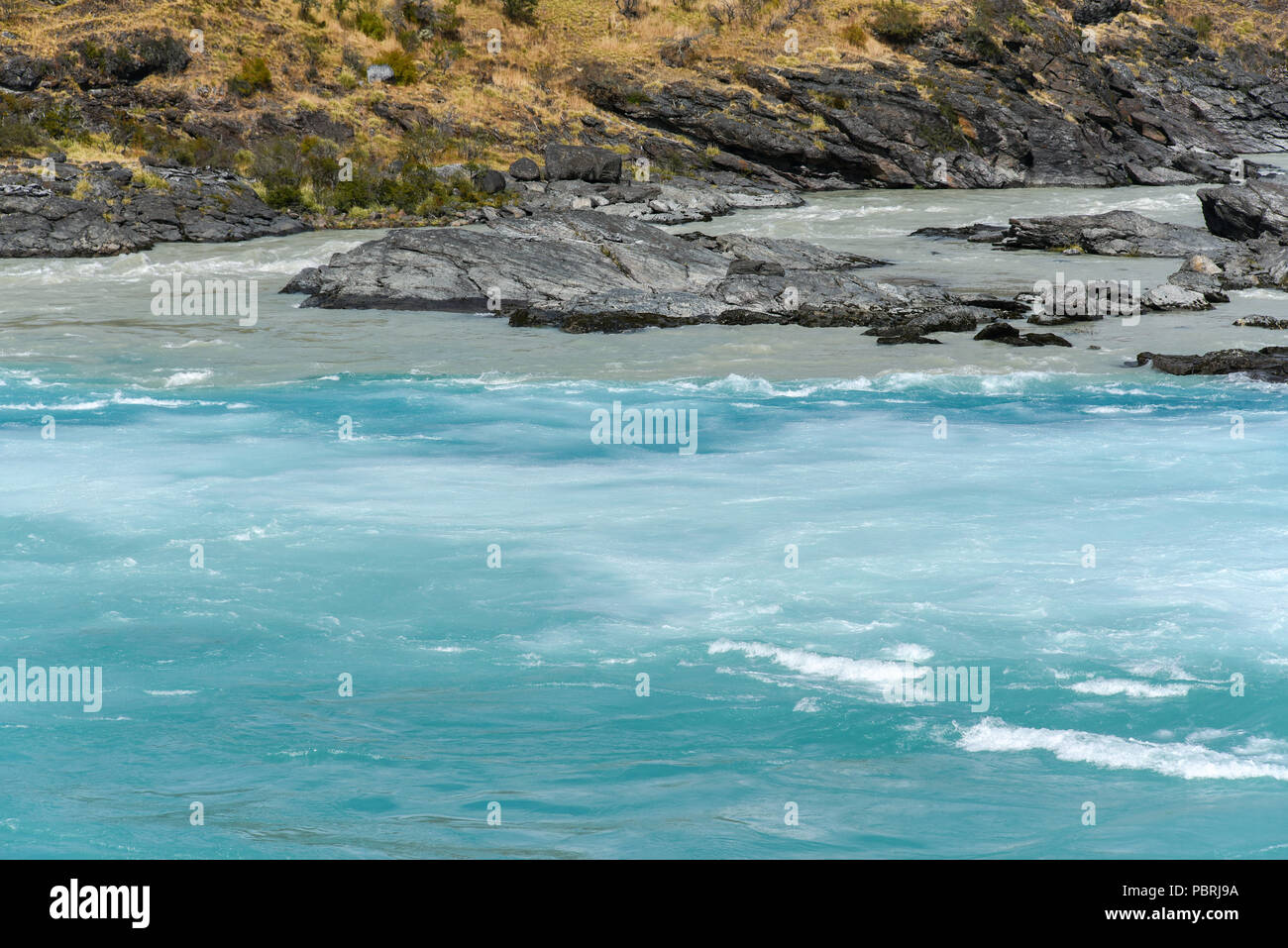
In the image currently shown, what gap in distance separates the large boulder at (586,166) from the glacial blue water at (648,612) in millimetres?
25586

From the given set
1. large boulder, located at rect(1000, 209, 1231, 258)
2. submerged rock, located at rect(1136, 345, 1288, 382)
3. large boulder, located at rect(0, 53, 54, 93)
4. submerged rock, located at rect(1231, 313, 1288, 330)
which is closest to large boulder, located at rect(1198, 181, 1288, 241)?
large boulder, located at rect(1000, 209, 1231, 258)

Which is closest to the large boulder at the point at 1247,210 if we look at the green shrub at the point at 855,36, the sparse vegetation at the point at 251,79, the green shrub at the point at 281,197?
the green shrub at the point at 281,197

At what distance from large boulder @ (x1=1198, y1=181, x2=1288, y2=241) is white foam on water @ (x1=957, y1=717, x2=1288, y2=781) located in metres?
25.1

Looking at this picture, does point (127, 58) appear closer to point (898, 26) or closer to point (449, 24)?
point (449, 24)

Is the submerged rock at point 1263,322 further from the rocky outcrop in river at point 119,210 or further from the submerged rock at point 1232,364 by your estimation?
the rocky outcrop in river at point 119,210

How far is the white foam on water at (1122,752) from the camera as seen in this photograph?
7.59m

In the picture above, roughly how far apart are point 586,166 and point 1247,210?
2135 cm

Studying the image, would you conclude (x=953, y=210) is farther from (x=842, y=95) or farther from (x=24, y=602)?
(x=24, y=602)

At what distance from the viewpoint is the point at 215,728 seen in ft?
27.1

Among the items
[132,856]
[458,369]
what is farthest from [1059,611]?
[458,369]

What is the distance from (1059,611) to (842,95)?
1767 inches

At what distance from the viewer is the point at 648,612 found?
10242 millimetres

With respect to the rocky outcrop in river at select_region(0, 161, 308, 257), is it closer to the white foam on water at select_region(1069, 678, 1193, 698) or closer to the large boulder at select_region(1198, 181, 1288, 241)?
the large boulder at select_region(1198, 181, 1288, 241)

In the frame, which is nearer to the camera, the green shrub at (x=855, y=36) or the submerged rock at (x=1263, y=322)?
the submerged rock at (x=1263, y=322)
